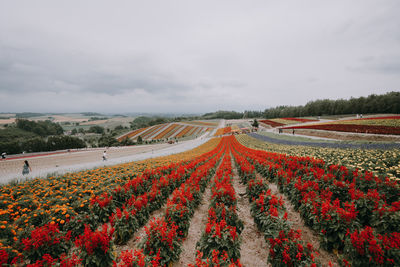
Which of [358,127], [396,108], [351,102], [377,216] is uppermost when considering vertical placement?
[351,102]

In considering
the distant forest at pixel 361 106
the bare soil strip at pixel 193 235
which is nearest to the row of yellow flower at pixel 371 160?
the bare soil strip at pixel 193 235

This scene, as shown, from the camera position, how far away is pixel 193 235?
6.26 meters

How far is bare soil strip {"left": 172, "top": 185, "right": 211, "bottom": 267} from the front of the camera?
509 cm

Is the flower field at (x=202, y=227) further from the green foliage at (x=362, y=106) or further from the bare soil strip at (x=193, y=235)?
the green foliage at (x=362, y=106)

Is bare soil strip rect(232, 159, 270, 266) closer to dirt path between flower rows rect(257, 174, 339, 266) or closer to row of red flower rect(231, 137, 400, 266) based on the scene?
dirt path between flower rows rect(257, 174, 339, 266)

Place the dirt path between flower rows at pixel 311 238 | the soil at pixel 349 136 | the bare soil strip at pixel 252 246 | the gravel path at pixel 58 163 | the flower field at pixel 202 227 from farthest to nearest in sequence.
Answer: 1. the soil at pixel 349 136
2. the gravel path at pixel 58 163
3. the bare soil strip at pixel 252 246
4. the dirt path between flower rows at pixel 311 238
5. the flower field at pixel 202 227

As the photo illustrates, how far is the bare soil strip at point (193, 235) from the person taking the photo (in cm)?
509

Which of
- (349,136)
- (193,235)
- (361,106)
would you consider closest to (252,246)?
(193,235)

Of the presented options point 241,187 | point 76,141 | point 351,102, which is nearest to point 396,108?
point 351,102

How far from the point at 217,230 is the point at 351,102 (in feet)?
341

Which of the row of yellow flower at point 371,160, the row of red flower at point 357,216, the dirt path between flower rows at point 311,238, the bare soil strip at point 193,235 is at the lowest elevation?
the bare soil strip at point 193,235

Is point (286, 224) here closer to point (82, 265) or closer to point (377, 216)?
point (377, 216)

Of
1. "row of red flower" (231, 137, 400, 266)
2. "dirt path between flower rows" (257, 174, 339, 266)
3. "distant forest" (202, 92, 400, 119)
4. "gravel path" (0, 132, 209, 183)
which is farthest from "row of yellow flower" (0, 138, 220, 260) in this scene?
"distant forest" (202, 92, 400, 119)

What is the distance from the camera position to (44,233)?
4.00m
